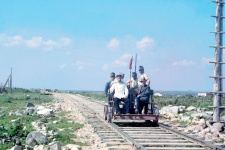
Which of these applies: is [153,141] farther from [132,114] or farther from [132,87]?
[132,87]

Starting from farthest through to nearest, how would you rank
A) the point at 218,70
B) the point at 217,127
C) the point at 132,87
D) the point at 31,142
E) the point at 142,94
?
the point at 132,87 → the point at 142,94 → the point at 218,70 → the point at 217,127 → the point at 31,142

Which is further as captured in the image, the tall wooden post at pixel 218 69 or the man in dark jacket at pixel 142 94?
the man in dark jacket at pixel 142 94

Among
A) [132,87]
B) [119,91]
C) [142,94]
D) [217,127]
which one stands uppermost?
[132,87]

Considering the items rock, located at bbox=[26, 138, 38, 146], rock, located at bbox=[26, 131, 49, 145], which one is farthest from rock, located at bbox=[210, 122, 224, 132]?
rock, located at bbox=[26, 138, 38, 146]

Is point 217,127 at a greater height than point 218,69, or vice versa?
point 218,69

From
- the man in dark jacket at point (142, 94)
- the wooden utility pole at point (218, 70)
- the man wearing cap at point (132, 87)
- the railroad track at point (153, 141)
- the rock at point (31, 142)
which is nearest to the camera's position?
the railroad track at point (153, 141)

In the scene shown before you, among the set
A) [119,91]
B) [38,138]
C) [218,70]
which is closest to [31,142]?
[38,138]

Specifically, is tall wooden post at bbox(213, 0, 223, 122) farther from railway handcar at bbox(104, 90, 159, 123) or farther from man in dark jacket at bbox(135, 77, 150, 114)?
man in dark jacket at bbox(135, 77, 150, 114)

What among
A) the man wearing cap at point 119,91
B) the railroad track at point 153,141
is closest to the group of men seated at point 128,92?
the man wearing cap at point 119,91

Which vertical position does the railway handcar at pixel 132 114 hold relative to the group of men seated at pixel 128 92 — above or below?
below

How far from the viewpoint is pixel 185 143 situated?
823 centimetres

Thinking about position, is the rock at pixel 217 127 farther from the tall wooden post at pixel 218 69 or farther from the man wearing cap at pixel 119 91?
the man wearing cap at pixel 119 91

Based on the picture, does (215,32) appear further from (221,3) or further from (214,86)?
(214,86)

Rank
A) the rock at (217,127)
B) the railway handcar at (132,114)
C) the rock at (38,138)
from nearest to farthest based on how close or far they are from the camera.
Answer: the rock at (38,138) → the rock at (217,127) → the railway handcar at (132,114)
